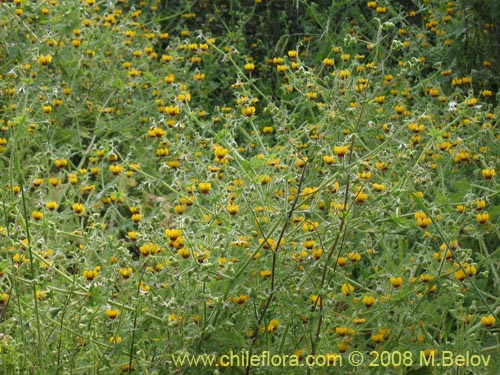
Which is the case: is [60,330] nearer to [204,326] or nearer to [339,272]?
[204,326]

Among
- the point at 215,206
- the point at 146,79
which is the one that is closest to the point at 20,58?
the point at 146,79

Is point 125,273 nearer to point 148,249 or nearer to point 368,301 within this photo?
point 148,249

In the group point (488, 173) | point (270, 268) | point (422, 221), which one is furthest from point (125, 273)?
point (488, 173)

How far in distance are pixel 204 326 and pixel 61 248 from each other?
0.69 meters

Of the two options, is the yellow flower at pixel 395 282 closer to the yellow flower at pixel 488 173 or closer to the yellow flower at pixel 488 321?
the yellow flower at pixel 488 321

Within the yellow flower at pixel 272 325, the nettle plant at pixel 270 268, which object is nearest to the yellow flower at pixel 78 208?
the nettle plant at pixel 270 268

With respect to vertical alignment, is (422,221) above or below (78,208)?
above

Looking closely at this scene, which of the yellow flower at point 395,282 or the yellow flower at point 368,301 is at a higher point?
the yellow flower at point 395,282

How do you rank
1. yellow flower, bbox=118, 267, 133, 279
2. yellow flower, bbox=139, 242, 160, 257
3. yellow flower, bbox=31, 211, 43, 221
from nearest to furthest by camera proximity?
1. yellow flower, bbox=139, 242, 160, 257
2. yellow flower, bbox=118, 267, 133, 279
3. yellow flower, bbox=31, 211, 43, 221

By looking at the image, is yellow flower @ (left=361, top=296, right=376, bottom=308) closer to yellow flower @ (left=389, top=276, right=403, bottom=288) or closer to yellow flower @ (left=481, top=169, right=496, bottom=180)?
yellow flower @ (left=389, top=276, right=403, bottom=288)

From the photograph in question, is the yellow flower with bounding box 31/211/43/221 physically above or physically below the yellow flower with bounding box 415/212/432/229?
below

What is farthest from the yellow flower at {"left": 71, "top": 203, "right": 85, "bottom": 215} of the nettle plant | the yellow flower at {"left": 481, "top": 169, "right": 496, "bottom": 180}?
the yellow flower at {"left": 481, "top": 169, "right": 496, "bottom": 180}

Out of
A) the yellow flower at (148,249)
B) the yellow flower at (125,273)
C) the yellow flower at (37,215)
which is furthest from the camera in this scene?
the yellow flower at (37,215)

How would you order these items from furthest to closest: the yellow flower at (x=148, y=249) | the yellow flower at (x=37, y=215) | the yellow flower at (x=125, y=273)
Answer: the yellow flower at (x=37, y=215) < the yellow flower at (x=125, y=273) < the yellow flower at (x=148, y=249)
